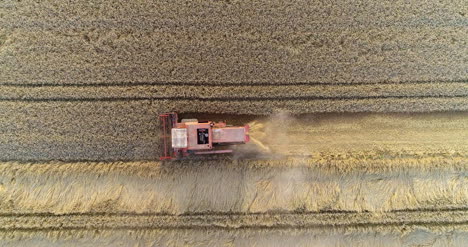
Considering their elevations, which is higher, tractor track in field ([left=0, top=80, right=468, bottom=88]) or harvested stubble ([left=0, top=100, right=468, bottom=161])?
tractor track in field ([left=0, top=80, right=468, bottom=88])

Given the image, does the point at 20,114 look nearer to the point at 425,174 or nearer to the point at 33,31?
the point at 33,31

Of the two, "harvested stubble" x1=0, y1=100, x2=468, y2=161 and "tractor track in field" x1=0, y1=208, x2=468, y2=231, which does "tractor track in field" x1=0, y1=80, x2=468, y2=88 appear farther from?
"tractor track in field" x1=0, y1=208, x2=468, y2=231

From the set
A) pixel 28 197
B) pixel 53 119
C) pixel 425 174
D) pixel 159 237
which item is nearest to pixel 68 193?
pixel 28 197

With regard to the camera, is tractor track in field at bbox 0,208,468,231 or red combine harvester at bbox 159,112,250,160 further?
tractor track in field at bbox 0,208,468,231

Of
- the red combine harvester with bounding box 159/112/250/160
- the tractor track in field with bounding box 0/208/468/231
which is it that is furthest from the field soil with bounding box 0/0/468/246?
the red combine harvester with bounding box 159/112/250/160

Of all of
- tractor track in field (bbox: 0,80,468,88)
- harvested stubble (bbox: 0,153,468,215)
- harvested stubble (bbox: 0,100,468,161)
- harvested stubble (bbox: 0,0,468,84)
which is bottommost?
harvested stubble (bbox: 0,153,468,215)

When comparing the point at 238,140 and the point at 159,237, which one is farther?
the point at 159,237
